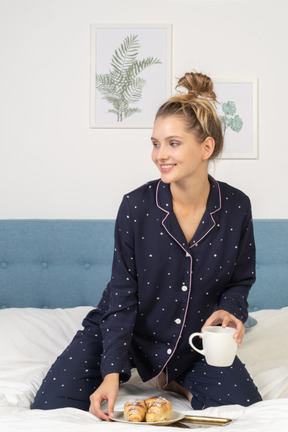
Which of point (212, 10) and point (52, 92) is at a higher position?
point (212, 10)

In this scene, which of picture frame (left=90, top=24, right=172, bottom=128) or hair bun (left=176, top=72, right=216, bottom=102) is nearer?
hair bun (left=176, top=72, right=216, bottom=102)

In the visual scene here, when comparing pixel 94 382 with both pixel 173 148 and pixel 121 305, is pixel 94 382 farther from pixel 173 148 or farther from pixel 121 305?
pixel 173 148

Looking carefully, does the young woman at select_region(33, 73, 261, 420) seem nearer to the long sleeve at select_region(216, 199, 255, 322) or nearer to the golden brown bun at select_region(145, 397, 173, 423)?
the long sleeve at select_region(216, 199, 255, 322)

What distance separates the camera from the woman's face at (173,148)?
153 centimetres

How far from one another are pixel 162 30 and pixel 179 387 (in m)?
1.71

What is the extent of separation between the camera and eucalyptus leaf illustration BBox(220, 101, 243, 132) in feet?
9.00

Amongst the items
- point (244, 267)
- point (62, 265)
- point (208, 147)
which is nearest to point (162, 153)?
point (208, 147)

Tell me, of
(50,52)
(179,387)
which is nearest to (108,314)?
(179,387)

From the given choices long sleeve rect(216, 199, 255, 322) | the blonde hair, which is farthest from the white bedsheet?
the blonde hair

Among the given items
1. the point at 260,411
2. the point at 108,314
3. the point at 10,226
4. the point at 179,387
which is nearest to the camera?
the point at 260,411

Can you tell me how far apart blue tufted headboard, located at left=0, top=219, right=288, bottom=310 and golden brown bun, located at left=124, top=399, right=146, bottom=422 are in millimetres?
1289

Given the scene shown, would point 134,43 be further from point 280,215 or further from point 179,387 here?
point 179,387

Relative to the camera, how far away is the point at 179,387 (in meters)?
1.79

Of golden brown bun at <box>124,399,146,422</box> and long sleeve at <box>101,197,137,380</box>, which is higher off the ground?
long sleeve at <box>101,197,137,380</box>
